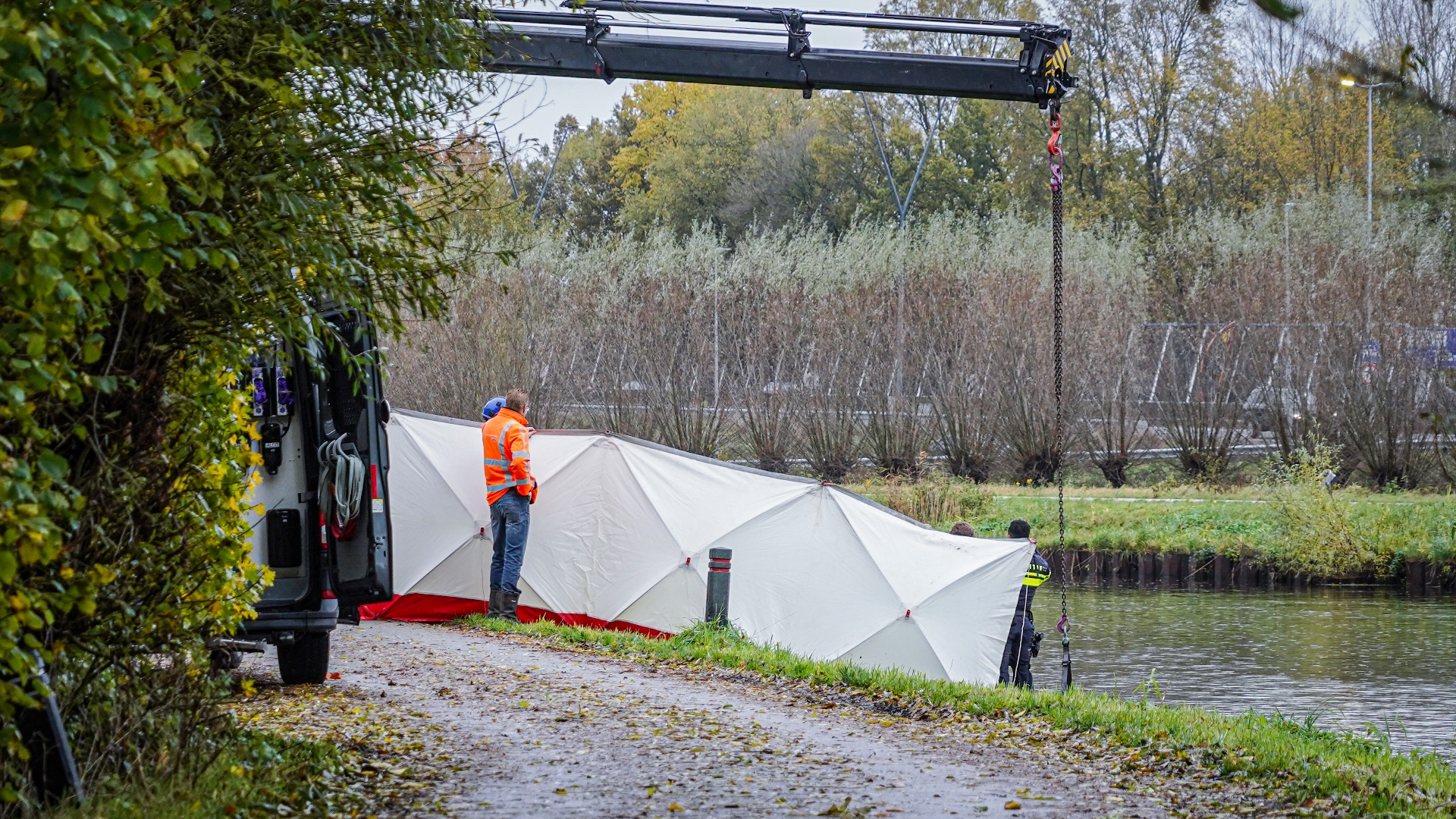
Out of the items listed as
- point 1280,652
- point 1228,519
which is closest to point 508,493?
point 1280,652

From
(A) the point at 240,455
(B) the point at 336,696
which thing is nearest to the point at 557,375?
(B) the point at 336,696

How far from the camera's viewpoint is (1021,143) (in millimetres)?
53719

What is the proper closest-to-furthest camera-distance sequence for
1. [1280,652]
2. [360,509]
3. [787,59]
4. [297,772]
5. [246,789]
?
1. [246,789]
2. [297,772]
3. [360,509]
4. [787,59]
5. [1280,652]

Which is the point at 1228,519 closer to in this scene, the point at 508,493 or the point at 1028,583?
the point at 1028,583

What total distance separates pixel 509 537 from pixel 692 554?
1.66 meters

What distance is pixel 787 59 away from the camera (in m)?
12.5

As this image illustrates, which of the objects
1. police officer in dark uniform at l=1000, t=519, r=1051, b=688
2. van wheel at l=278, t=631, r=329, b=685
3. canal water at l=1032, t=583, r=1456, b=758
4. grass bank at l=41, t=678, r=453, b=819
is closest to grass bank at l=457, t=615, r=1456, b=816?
canal water at l=1032, t=583, r=1456, b=758

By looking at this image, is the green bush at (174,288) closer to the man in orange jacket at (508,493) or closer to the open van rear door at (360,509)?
the open van rear door at (360,509)

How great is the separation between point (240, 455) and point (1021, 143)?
5052 centimetres

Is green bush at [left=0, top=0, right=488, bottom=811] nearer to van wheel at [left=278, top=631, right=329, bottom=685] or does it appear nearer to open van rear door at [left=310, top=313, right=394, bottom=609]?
open van rear door at [left=310, top=313, right=394, bottom=609]

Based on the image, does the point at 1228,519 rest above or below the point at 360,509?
below

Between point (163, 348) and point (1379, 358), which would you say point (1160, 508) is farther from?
point (163, 348)

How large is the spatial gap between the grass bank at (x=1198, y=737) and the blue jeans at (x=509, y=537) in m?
1.88

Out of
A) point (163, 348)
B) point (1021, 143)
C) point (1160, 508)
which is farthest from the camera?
point (1021, 143)
